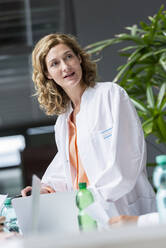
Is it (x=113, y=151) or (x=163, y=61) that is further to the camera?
(x=163, y=61)

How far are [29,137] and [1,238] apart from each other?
8.43 meters

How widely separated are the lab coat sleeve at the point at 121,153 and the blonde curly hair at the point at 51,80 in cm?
27

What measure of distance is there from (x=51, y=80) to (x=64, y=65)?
25 centimetres

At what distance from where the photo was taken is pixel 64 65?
72.4 inches

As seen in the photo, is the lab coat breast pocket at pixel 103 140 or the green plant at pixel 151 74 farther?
the green plant at pixel 151 74

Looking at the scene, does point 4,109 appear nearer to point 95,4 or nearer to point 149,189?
point 95,4

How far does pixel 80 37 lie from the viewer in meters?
4.71

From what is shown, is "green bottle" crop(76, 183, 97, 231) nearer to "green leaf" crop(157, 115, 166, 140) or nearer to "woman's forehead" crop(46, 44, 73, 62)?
"woman's forehead" crop(46, 44, 73, 62)

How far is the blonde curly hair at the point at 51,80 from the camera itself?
191 cm

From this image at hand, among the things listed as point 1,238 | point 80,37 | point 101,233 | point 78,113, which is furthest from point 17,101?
point 101,233

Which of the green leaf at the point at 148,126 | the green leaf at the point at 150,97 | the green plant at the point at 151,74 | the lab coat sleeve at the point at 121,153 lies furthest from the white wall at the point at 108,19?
the lab coat sleeve at the point at 121,153

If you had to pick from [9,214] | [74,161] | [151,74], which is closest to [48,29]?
[151,74]

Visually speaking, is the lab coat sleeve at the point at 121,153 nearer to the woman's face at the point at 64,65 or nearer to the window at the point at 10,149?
the woman's face at the point at 64,65

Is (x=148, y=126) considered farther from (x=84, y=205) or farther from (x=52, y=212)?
(x=84, y=205)
